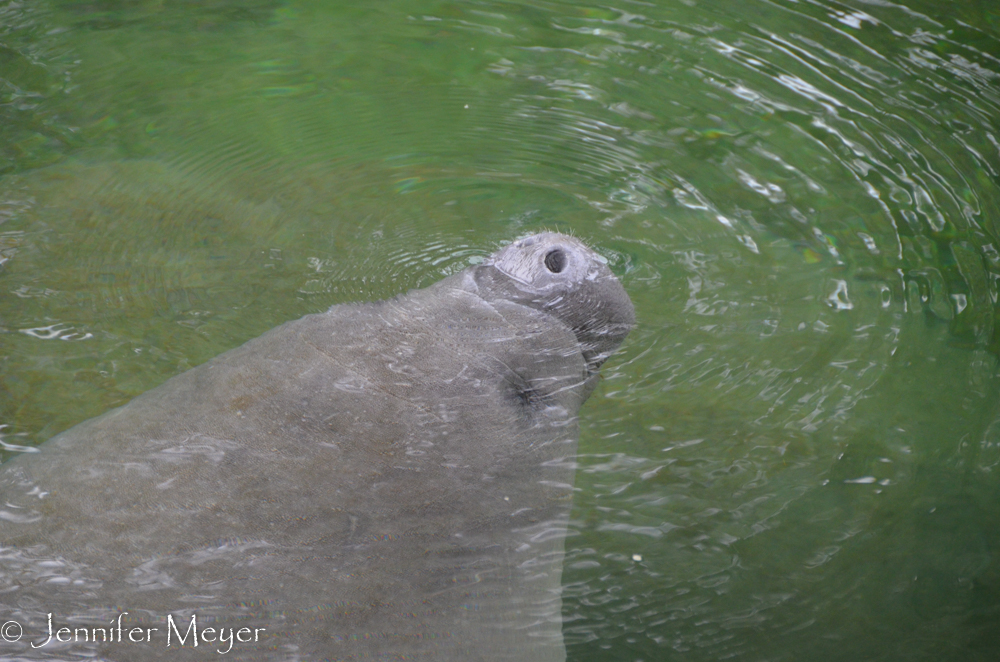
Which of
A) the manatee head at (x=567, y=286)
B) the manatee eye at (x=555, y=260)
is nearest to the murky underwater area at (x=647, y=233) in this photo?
the manatee head at (x=567, y=286)

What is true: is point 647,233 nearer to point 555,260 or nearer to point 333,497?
point 555,260

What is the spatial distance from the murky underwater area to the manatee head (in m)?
→ 0.44

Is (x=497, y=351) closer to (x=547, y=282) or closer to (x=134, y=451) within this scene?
(x=547, y=282)

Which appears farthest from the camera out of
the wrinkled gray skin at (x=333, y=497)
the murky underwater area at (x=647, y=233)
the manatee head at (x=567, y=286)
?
the murky underwater area at (x=647, y=233)

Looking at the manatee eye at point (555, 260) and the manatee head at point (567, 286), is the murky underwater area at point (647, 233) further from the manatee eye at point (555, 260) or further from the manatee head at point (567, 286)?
the manatee eye at point (555, 260)

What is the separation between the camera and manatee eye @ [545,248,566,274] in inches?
93.5

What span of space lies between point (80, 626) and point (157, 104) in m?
3.31

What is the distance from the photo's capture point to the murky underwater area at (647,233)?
253 centimetres

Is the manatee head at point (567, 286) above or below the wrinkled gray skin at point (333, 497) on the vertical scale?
above

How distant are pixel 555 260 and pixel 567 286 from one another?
116 mm

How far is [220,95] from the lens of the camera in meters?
4.41

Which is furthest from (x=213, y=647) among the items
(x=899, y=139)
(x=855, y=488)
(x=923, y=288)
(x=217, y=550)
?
(x=899, y=139)

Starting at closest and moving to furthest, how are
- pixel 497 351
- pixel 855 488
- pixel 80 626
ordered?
1. pixel 80 626
2. pixel 497 351
3. pixel 855 488

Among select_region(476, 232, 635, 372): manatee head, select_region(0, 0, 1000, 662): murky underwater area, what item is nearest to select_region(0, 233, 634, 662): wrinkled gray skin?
select_region(476, 232, 635, 372): manatee head
